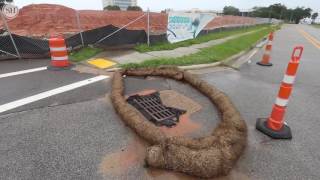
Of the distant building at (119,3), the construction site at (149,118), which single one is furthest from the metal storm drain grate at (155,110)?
the distant building at (119,3)

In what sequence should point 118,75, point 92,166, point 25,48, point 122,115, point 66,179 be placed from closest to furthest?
point 66,179
point 92,166
point 122,115
point 118,75
point 25,48

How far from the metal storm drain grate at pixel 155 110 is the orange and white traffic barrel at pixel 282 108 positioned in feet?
4.64

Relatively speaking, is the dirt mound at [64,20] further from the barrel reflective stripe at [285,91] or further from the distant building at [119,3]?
the distant building at [119,3]

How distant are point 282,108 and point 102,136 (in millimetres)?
2779

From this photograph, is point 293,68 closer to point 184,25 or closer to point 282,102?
point 282,102

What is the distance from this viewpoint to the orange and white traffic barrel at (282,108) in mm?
3240

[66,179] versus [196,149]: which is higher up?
[196,149]

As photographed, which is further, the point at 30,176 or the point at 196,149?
the point at 196,149

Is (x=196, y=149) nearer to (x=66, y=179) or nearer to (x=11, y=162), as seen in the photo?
(x=66, y=179)

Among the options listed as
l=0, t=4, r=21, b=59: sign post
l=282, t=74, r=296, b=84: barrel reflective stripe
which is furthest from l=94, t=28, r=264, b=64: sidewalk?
l=282, t=74, r=296, b=84: barrel reflective stripe

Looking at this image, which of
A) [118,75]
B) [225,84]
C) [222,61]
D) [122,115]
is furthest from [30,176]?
[222,61]

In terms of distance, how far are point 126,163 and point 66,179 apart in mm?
689

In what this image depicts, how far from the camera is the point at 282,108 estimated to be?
3.41 meters

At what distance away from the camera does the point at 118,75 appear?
5531 mm
